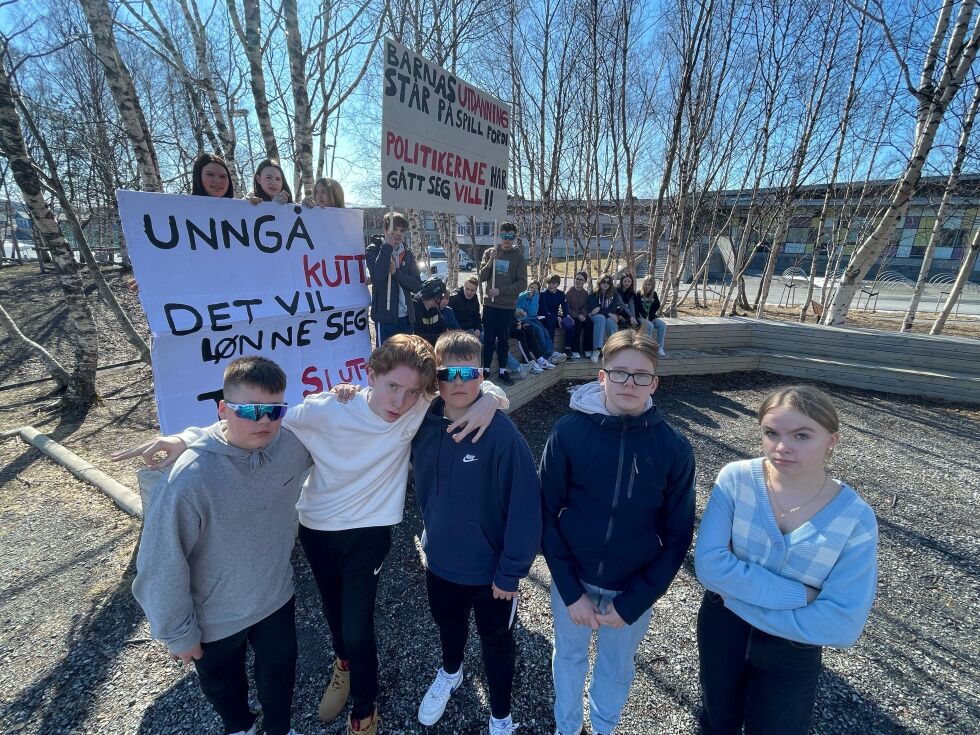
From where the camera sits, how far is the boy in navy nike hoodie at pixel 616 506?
65.3 inches

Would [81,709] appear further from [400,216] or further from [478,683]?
[400,216]

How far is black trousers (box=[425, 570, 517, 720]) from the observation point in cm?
187

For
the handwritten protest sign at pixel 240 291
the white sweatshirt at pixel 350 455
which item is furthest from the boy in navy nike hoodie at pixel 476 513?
the handwritten protest sign at pixel 240 291

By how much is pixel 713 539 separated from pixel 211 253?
355 centimetres

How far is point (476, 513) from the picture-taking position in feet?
5.88

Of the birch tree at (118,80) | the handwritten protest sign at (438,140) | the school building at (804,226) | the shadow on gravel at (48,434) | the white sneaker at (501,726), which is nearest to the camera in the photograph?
the white sneaker at (501,726)

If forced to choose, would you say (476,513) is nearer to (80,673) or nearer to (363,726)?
(363,726)

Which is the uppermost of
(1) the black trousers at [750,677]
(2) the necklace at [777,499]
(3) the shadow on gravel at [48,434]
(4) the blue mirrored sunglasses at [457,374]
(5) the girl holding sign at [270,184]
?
(5) the girl holding sign at [270,184]

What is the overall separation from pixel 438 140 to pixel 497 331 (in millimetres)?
2674

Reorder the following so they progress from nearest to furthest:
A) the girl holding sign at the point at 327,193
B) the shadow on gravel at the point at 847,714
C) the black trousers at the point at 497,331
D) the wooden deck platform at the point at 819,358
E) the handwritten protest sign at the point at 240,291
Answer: the shadow on gravel at the point at 847,714 < the handwritten protest sign at the point at 240,291 < the girl holding sign at the point at 327,193 < the black trousers at the point at 497,331 < the wooden deck platform at the point at 819,358

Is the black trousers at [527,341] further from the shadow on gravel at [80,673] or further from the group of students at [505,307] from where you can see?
the shadow on gravel at [80,673]

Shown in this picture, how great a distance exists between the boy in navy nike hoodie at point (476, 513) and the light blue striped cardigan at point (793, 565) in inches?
27.8

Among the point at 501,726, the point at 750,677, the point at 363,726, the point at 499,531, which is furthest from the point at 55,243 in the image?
the point at 750,677

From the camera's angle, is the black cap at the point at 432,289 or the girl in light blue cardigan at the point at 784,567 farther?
the black cap at the point at 432,289
